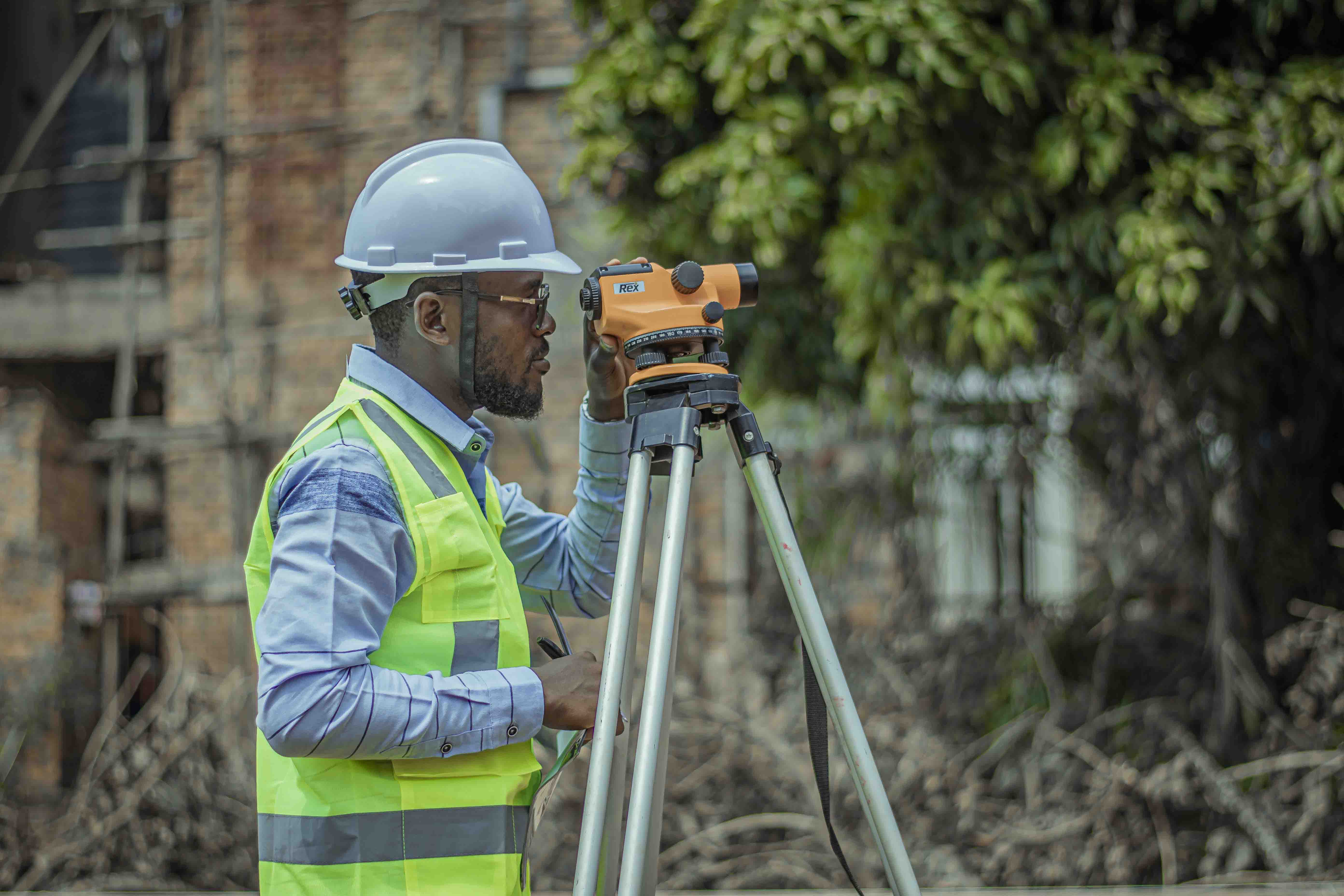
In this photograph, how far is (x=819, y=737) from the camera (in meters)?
1.53

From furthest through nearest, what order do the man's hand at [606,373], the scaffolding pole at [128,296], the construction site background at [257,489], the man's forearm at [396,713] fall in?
the scaffolding pole at [128,296] → the construction site background at [257,489] → the man's hand at [606,373] → the man's forearm at [396,713]

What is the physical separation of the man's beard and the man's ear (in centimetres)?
4

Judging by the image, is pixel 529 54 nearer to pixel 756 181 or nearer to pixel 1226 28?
pixel 756 181

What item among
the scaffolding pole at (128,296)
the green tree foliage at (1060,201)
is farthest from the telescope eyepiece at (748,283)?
the scaffolding pole at (128,296)

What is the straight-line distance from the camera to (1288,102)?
11.0ft

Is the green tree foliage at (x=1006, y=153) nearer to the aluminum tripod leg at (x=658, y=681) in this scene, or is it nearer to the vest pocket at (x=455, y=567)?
the aluminum tripod leg at (x=658, y=681)

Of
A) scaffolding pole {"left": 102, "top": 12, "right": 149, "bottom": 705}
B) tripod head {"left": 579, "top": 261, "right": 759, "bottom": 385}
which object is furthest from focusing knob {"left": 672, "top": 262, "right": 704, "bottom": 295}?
scaffolding pole {"left": 102, "top": 12, "right": 149, "bottom": 705}

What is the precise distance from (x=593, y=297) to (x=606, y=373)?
15cm

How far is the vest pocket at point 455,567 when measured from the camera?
1.35 metres

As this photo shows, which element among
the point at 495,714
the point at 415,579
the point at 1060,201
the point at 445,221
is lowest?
the point at 495,714

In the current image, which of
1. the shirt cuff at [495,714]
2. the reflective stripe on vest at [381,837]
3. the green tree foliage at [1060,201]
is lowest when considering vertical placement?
the reflective stripe on vest at [381,837]

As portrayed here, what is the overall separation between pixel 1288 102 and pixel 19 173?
19.1 feet

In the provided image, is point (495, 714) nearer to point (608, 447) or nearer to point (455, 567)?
point (455, 567)

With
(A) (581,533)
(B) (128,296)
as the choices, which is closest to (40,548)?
(B) (128,296)
